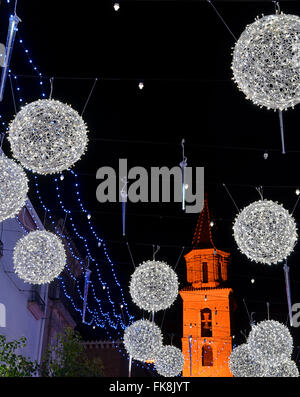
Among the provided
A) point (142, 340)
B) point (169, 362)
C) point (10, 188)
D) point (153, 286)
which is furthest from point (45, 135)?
point (169, 362)

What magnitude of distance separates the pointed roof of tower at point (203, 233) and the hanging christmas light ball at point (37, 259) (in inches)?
1013

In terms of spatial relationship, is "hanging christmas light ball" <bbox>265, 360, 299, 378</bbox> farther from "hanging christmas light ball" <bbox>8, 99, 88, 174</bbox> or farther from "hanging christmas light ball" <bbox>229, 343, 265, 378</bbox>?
"hanging christmas light ball" <bbox>8, 99, 88, 174</bbox>

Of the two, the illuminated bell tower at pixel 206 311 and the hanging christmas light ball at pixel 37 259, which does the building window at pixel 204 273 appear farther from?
the hanging christmas light ball at pixel 37 259

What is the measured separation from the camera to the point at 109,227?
784 inches

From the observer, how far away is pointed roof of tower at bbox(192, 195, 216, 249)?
3559 cm

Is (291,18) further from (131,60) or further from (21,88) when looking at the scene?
(21,88)

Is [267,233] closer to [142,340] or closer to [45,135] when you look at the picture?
[45,135]

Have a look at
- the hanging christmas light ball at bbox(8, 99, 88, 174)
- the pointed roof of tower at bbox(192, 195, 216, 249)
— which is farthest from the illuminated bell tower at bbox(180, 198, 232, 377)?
the hanging christmas light ball at bbox(8, 99, 88, 174)

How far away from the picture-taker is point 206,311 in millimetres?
35812

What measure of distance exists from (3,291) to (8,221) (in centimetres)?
197

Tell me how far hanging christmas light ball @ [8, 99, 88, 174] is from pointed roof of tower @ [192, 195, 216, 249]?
93.6 feet

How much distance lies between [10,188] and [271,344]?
6.60 meters

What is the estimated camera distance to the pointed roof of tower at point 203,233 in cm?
3559
